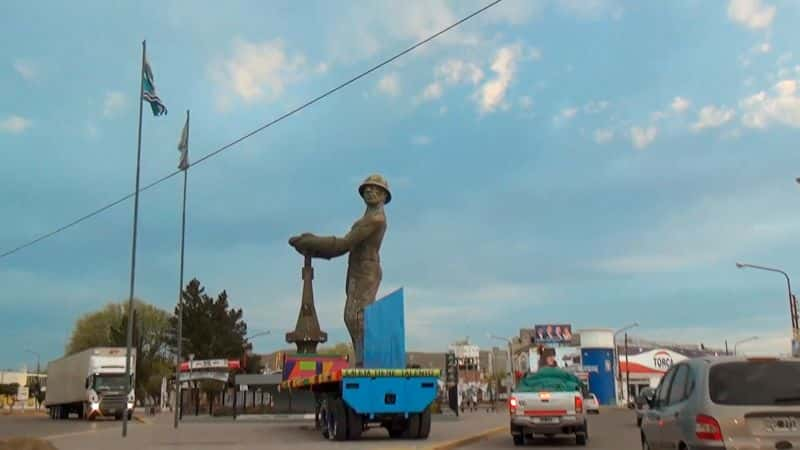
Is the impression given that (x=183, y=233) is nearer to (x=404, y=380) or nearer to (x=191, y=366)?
(x=404, y=380)

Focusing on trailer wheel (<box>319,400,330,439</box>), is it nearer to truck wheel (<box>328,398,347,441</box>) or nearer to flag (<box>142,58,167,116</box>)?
truck wheel (<box>328,398,347,441</box>)

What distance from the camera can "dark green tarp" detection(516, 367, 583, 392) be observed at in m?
19.3

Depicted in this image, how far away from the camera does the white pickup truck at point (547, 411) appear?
735 inches

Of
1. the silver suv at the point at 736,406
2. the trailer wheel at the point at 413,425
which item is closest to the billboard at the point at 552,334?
the trailer wheel at the point at 413,425

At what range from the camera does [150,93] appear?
77.1 ft

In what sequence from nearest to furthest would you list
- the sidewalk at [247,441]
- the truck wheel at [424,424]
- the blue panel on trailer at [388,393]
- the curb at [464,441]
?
the curb at [464,441], the sidewalk at [247,441], the blue panel on trailer at [388,393], the truck wheel at [424,424]

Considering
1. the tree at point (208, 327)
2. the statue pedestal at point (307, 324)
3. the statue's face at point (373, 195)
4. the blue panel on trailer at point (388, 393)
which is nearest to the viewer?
the blue panel on trailer at point (388, 393)

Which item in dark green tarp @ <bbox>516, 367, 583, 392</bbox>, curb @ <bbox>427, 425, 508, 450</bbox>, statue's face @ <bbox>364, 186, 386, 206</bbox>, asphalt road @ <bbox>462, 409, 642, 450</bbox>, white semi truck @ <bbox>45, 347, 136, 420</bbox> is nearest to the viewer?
curb @ <bbox>427, 425, 508, 450</bbox>

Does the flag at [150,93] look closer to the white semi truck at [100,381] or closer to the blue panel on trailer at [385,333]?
the blue panel on trailer at [385,333]

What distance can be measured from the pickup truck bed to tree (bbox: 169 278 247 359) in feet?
187

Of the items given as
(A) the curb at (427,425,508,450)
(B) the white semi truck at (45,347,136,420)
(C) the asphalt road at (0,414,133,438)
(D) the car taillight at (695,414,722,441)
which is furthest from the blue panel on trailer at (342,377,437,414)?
(B) the white semi truck at (45,347,136,420)

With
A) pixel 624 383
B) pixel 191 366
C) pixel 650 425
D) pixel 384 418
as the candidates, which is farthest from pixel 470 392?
pixel 650 425

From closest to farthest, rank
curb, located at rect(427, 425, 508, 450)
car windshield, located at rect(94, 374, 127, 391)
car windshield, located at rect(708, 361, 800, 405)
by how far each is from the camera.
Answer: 1. car windshield, located at rect(708, 361, 800, 405)
2. curb, located at rect(427, 425, 508, 450)
3. car windshield, located at rect(94, 374, 127, 391)

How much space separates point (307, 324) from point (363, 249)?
482 cm
